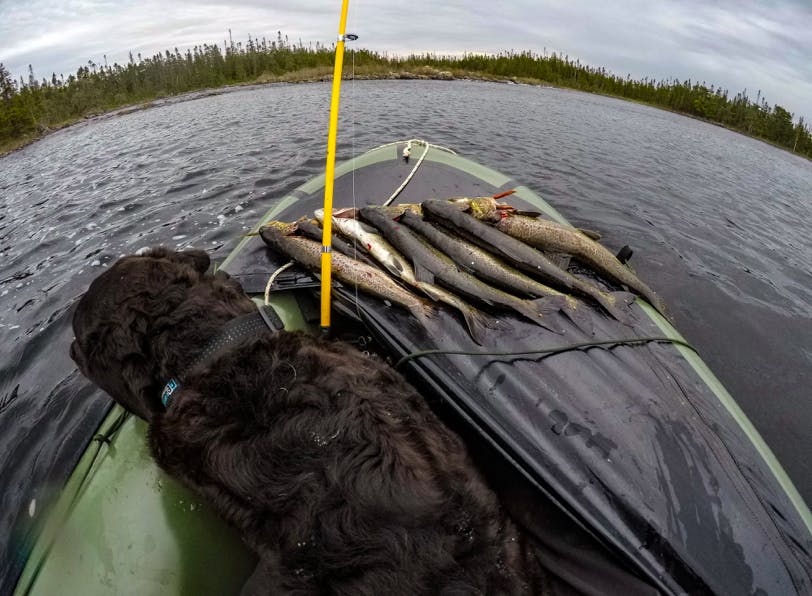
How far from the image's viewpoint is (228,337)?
1.87 m

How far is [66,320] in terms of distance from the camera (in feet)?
18.0

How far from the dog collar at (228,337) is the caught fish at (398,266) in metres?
1.27

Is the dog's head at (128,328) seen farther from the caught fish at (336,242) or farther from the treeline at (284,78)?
the treeline at (284,78)

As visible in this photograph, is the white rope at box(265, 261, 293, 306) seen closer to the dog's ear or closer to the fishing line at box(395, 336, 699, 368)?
the dog's ear

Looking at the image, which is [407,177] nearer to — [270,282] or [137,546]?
[270,282]

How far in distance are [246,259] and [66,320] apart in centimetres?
348

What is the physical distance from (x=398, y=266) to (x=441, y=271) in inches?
14.0

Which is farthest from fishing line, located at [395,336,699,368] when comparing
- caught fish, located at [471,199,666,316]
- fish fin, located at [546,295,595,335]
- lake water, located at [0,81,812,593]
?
lake water, located at [0,81,812,593]

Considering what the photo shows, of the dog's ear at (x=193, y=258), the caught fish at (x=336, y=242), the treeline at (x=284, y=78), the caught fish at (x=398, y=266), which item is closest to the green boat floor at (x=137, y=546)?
the dog's ear at (x=193, y=258)

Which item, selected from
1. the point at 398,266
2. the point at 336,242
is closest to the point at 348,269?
the point at 398,266

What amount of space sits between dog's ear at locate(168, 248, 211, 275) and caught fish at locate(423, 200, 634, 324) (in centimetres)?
228

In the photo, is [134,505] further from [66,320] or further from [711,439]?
[66,320]

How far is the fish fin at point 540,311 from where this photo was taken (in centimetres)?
283

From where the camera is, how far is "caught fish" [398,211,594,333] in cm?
303
